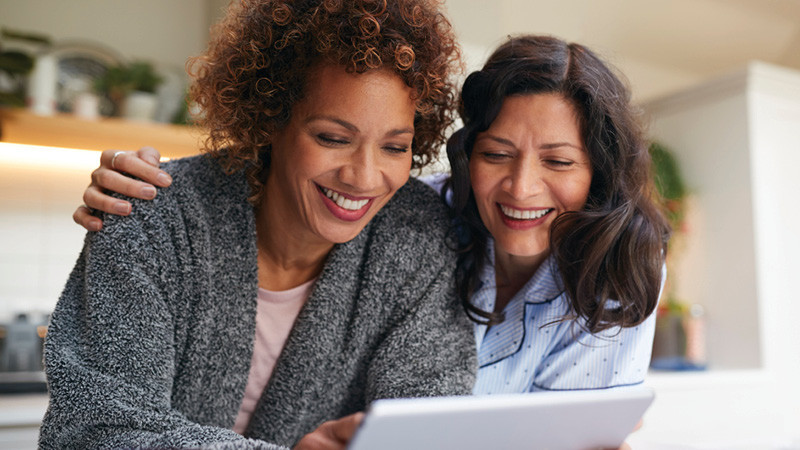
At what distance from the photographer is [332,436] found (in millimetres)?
897

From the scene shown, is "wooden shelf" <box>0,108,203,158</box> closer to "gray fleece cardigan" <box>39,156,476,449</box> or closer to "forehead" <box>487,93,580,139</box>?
"gray fleece cardigan" <box>39,156,476,449</box>

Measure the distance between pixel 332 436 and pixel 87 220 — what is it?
21.4 inches

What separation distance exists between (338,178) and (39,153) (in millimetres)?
2092

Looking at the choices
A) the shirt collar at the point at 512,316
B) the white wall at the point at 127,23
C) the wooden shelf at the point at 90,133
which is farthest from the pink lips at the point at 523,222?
the white wall at the point at 127,23

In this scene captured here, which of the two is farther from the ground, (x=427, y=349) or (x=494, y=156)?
(x=494, y=156)

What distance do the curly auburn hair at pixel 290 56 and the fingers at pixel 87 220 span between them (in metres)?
0.23

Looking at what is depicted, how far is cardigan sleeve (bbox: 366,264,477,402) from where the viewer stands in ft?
3.85

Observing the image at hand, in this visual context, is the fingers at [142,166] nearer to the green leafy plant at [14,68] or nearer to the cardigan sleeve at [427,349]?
the cardigan sleeve at [427,349]

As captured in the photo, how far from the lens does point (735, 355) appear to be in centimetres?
319

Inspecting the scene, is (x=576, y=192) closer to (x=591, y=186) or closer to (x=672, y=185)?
(x=591, y=186)

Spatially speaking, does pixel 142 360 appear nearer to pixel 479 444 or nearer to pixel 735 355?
pixel 479 444

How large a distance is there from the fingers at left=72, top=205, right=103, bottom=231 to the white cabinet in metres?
2.41

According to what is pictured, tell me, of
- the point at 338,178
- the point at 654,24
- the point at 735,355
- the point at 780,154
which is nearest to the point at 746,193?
the point at 780,154

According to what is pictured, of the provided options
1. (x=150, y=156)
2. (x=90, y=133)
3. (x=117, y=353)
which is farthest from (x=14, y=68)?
(x=117, y=353)
